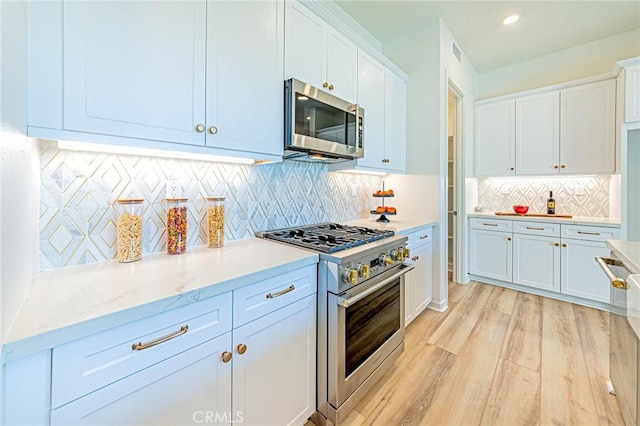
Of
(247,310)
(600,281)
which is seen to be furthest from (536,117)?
(247,310)

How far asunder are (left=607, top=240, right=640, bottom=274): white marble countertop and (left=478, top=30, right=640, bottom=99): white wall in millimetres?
2805

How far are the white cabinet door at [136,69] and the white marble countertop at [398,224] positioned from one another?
1.62 metres

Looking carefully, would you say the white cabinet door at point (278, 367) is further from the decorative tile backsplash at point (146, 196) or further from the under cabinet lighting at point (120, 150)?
the under cabinet lighting at point (120, 150)

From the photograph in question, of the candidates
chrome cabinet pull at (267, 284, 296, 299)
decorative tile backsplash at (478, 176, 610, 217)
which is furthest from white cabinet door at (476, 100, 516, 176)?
chrome cabinet pull at (267, 284, 296, 299)

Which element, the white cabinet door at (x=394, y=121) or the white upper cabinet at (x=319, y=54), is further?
the white cabinet door at (x=394, y=121)

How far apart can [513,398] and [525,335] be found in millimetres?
916

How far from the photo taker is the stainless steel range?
1.34 m

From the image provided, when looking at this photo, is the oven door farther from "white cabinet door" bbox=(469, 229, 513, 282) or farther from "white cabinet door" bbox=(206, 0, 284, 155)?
"white cabinet door" bbox=(469, 229, 513, 282)

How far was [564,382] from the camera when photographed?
68.3 inches

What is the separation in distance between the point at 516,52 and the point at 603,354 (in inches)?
135

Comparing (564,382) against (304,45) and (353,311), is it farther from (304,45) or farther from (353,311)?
(304,45)

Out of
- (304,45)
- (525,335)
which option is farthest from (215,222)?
(525,335)

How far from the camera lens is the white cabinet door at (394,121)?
2590 mm

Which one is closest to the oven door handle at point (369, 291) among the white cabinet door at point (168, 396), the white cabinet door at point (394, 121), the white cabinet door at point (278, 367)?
the white cabinet door at point (278, 367)
